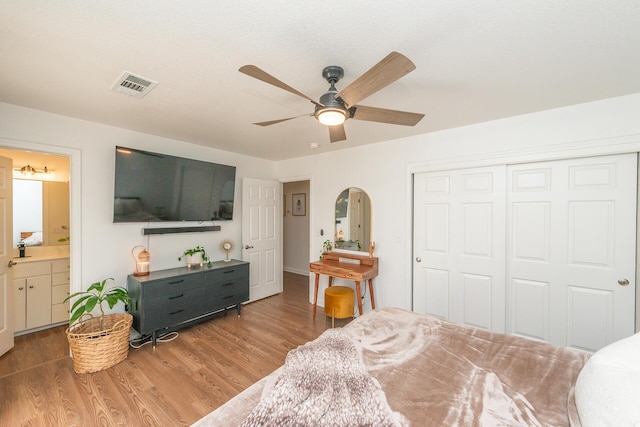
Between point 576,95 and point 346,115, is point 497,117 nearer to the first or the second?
point 576,95

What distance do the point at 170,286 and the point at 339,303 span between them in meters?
1.96

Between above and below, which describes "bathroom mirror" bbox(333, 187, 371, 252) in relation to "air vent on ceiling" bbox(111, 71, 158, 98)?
below

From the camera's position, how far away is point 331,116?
1.63 m

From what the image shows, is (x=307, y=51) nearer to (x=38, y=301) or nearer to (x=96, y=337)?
(x=96, y=337)

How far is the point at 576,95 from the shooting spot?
81.9 inches

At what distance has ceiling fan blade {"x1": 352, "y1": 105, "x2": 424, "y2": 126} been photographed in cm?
169

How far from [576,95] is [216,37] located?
8.86ft

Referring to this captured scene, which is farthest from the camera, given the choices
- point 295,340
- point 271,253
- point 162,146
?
point 271,253

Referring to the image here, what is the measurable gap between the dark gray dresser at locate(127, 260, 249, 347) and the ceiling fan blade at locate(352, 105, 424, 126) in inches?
104

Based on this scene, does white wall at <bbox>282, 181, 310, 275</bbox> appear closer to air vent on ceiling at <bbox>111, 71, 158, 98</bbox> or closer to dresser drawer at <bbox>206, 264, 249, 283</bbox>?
dresser drawer at <bbox>206, 264, 249, 283</bbox>

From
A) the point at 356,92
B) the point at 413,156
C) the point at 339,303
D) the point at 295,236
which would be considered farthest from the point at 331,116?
the point at 295,236

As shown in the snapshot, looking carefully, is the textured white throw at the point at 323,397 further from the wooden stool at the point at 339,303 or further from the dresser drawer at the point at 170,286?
the dresser drawer at the point at 170,286


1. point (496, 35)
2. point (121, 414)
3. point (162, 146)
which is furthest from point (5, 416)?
point (496, 35)

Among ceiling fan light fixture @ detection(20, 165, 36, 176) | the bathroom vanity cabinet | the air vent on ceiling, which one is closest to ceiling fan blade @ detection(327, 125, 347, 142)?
the air vent on ceiling
